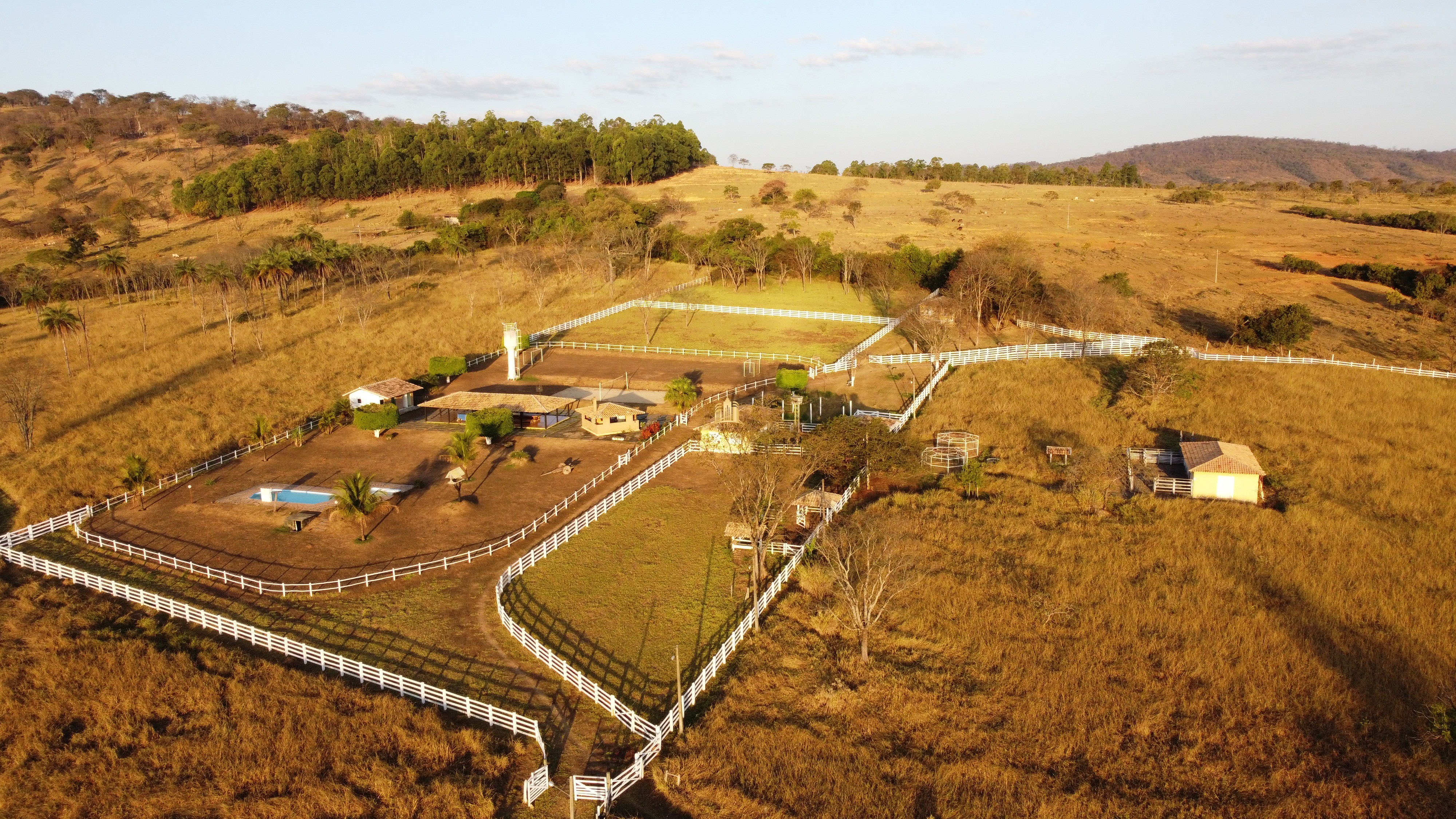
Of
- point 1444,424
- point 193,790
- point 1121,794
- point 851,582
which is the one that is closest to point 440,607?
point 193,790

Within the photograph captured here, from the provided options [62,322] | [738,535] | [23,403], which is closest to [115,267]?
[62,322]

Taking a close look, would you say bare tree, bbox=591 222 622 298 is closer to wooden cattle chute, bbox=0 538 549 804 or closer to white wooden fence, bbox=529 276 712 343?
white wooden fence, bbox=529 276 712 343

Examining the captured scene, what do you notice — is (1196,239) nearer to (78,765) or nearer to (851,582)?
(851,582)

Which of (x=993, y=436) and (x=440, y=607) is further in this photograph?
(x=993, y=436)

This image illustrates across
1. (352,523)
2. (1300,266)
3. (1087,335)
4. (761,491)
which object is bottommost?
(352,523)

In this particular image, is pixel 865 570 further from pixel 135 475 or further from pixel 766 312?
pixel 766 312

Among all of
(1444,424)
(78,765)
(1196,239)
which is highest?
(1196,239)
